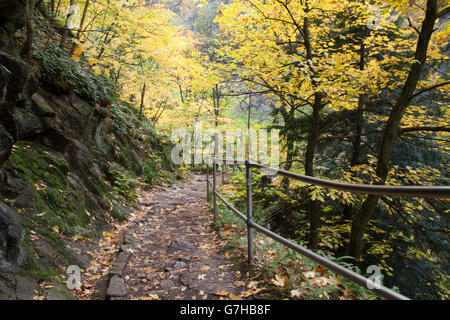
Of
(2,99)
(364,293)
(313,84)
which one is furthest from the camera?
(313,84)

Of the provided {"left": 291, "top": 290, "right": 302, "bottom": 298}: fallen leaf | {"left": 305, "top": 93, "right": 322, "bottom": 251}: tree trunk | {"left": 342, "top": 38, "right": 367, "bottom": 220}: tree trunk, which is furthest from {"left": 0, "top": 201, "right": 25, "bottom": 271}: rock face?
{"left": 342, "top": 38, "right": 367, "bottom": 220}: tree trunk

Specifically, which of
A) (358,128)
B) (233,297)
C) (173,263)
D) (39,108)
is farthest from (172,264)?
(358,128)

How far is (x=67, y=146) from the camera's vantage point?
5.25 meters

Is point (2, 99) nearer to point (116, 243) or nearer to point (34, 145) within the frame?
point (34, 145)

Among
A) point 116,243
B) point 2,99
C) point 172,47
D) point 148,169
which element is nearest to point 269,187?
point 148,169

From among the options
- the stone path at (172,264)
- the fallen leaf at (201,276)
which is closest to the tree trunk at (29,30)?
the stone path at (172,264)

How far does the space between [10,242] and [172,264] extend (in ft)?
6.42

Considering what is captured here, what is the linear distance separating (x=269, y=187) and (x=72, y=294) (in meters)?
6.94

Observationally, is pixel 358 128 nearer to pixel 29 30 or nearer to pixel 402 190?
pixel 402 190

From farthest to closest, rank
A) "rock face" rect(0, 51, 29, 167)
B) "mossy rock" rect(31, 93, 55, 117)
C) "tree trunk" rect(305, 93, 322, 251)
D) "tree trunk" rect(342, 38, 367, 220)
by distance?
"tree trunk" rect(342, 38, 367, 220) → "tree trunk" rect(305, 93, 322, 251) → "mossy rock" rect(31, 93, 55, 117) → "rock face" rect(0, 51, 29, 167)

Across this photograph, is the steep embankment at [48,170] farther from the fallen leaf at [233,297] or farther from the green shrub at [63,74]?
the fallen leaf at [233,297]

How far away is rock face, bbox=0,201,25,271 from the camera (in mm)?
2344

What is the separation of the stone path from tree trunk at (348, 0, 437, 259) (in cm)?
343

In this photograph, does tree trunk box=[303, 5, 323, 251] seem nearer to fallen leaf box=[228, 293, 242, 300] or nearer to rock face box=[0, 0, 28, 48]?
fallen leaf box=[228, 293, 242, 300]
